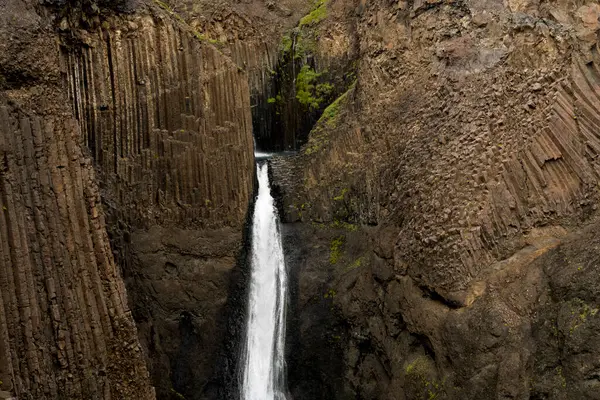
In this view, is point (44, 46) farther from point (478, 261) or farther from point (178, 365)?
point (478, 261)

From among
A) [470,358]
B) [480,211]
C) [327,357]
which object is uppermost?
[480,211]

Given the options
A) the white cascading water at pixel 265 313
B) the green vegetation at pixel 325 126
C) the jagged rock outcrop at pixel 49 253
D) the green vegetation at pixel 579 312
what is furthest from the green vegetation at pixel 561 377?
the green vegetation at pixel 325 126

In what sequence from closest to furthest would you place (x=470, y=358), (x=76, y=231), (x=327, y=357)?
1. (x=76, y=231)
2. (x=470, y=358)
3. (x=327, y=357)

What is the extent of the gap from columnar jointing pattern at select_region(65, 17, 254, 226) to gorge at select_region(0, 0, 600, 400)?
42 millimetres

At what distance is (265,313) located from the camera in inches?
494

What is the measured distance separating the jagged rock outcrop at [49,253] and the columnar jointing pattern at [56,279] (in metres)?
0.01

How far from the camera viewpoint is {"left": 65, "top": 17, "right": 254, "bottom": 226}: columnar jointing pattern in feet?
39.0

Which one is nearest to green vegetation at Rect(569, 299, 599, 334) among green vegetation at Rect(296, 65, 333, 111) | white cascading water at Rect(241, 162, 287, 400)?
white cascading water at Rect(241, 162, 287, 400)

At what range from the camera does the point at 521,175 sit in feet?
33.0

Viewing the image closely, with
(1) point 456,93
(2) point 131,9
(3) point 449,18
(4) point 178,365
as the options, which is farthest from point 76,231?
(3) point 449,18

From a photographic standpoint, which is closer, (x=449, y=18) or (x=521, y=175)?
(x=521, y=175)

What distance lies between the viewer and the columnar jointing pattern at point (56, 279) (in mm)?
7855

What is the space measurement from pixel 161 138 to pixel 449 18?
6.61 metres

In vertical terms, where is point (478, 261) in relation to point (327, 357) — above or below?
above
